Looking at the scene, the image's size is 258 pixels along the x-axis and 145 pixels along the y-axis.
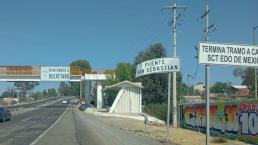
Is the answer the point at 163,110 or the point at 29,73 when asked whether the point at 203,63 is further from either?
the point at 29,73

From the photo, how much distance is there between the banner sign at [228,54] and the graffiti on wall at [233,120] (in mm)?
10720

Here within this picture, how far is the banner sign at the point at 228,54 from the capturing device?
16.4m

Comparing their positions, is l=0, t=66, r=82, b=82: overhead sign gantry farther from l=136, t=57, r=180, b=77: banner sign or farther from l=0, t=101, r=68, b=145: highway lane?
l=136, t=57, r=180, b=77: banner sign

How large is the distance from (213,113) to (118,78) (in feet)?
225

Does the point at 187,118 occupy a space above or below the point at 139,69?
below

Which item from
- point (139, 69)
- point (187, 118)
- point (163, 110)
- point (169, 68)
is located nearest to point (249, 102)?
point (169, 68)

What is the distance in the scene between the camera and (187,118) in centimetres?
4309

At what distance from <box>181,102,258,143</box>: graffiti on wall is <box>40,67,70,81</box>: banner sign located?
59829mm

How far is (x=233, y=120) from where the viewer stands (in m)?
30.4

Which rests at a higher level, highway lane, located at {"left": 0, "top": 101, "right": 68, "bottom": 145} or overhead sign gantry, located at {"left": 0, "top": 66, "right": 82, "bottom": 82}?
overhead sign gantry, located at {"left": 0, "top": 66, "right": 82, "bottom": 82}

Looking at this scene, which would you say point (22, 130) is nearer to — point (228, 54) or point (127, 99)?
point (228, 54)

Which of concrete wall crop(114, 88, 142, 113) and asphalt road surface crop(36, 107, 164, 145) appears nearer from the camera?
asphalt road surface crop(36, 107, 164, 145)

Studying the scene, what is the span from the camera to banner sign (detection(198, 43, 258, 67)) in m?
16.4

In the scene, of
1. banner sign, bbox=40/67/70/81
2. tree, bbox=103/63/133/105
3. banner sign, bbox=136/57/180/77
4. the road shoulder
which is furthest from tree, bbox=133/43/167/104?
banner sign, bbox=136/57/180/77
